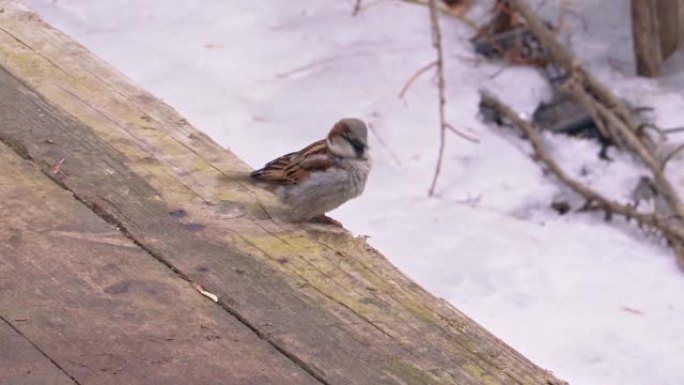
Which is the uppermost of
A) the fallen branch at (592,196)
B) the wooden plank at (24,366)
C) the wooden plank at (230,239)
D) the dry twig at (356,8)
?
the dry twig at (356,8)

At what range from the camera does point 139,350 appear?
1.66m

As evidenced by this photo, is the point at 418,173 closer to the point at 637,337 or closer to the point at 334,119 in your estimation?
the point at 334,119

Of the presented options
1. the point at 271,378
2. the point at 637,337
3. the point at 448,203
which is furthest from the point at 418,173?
the point at 271,378

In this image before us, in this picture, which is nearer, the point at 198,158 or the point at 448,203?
the point at 198,158

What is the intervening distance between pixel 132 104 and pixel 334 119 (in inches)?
96.2

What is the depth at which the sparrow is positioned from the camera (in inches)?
98.0

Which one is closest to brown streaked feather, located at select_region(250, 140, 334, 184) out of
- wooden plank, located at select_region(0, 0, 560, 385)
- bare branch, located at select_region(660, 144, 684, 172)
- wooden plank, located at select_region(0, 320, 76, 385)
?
wooden plank, located at select_region(0, 0, 560, 385)

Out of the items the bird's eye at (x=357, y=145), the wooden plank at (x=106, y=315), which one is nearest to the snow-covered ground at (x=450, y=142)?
the bird's eye at (x=357, y=145)

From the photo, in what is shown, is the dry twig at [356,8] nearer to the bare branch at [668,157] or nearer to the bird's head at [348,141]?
the bare branch at [668,157]

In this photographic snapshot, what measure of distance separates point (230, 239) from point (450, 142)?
300 cm

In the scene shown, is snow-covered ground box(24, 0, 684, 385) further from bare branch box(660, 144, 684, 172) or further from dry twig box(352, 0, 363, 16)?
bare branch box(660, 144, 684, 172)

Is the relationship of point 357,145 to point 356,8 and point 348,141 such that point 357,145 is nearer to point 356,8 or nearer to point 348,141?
point 348,141

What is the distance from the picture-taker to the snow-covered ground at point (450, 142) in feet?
13.1

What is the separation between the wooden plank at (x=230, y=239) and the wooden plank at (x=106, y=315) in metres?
0.04
